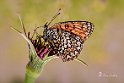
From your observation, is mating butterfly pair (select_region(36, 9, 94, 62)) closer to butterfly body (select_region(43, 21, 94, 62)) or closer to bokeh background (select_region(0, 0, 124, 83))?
butterfly body (select_region(43, 21, 94, 62))

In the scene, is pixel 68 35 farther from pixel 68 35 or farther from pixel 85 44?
pixel 85 44

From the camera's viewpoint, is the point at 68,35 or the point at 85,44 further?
the point at 85,44

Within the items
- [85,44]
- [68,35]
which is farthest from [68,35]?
[85,44]

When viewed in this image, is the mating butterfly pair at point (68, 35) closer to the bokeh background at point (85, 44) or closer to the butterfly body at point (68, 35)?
the butterfly body at point (68, 35)

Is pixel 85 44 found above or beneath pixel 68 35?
beneath

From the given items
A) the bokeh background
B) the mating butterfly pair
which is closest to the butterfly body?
the mating butterfly pair

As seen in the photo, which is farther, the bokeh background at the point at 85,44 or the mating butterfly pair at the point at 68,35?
the bokeh background at the point at 85,44

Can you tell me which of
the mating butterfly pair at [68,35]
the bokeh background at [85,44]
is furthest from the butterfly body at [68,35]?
the bokeh background at [85,44]
